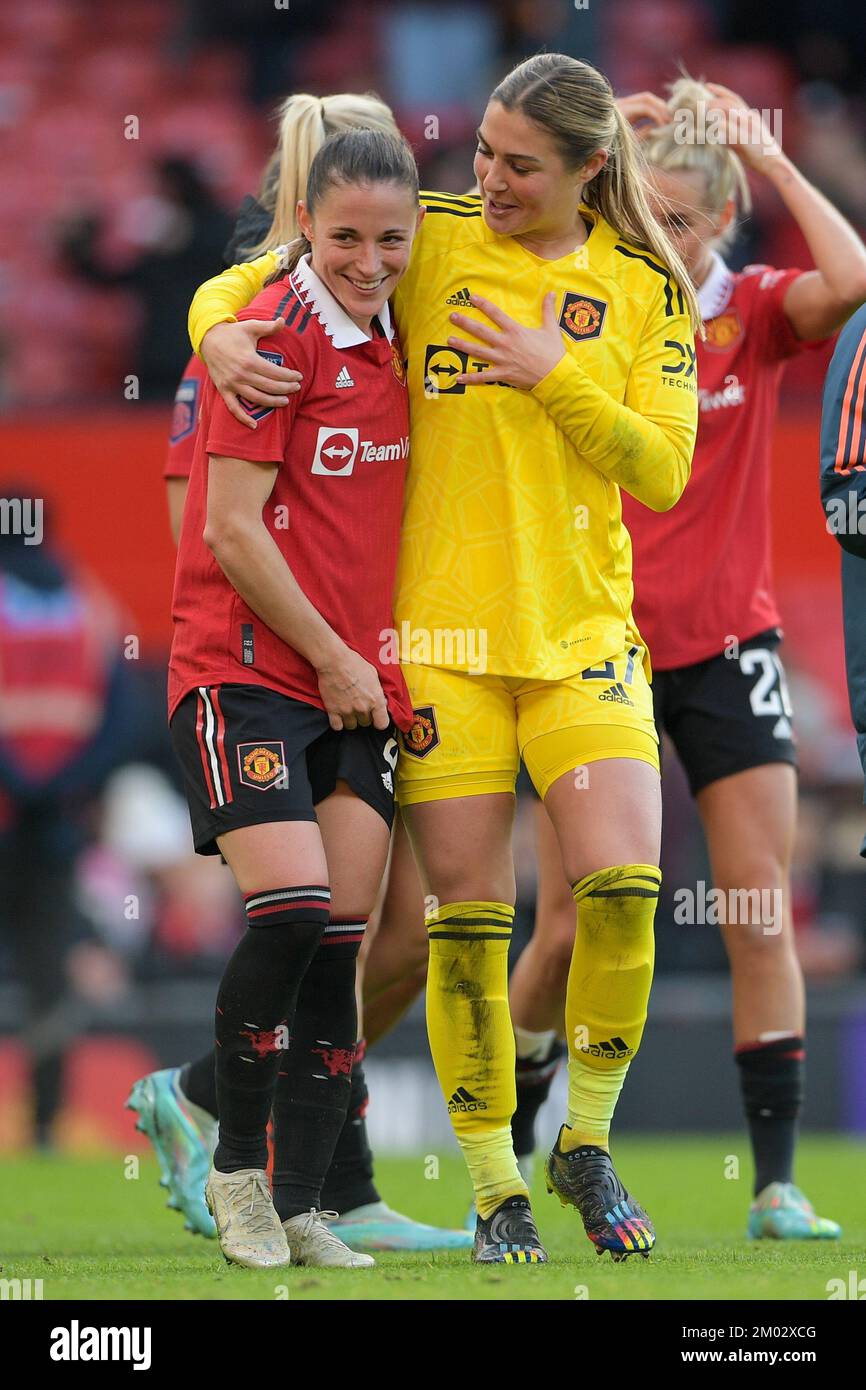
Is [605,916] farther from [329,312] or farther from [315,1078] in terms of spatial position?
[329,312]

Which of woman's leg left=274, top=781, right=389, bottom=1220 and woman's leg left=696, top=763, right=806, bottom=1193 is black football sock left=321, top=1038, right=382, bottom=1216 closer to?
woman's leg left=274, top=781, right=389, bottom=1220

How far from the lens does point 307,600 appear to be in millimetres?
3701

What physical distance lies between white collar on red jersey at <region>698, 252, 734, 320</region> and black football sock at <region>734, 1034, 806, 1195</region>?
1.74 metres

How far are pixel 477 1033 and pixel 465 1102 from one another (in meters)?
0.13

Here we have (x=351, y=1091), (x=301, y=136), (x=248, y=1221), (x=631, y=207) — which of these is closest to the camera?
(x=248, y=1221)

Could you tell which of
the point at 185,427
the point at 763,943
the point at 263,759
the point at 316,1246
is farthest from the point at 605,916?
the point at 185,427

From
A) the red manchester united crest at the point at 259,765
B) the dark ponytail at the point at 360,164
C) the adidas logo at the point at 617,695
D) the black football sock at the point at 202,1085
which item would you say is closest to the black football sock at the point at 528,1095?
the black football sock at the point at 202,1085

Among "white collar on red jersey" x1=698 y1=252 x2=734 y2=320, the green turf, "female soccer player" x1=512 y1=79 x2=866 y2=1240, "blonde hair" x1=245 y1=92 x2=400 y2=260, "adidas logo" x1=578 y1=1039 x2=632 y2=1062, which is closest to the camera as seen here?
the green turf

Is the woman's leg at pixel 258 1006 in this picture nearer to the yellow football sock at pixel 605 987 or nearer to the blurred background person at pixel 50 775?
the yellow football sock at pixel 605 987

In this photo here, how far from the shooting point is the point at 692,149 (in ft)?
15.6

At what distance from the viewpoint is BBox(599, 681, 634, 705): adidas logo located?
3801 millimetres

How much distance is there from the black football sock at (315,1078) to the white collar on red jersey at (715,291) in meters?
1.89

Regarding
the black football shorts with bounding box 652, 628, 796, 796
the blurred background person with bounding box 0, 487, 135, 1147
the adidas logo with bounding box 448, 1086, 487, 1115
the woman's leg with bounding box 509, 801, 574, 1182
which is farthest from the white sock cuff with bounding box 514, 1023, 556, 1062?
the blurred background person with bounding box 0, 487, 135, 1147
